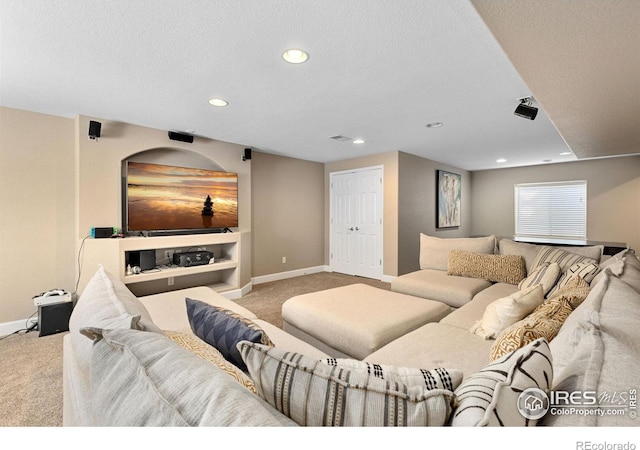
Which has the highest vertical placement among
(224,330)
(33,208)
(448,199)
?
(448,199)

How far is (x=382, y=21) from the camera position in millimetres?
1582

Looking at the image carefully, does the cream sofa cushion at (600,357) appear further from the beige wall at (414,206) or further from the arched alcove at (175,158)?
the arched alcove at (175,158)

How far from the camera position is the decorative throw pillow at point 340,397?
0.59 meters

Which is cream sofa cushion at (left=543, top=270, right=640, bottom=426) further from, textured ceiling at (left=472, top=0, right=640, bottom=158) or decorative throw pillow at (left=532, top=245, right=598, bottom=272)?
decorative throw pillow at (left=532, top=245, right=598, bottom=272)

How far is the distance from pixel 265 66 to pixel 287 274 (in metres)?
3.86

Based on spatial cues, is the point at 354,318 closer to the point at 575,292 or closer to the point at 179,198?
the point at 575,292

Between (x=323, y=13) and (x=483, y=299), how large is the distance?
2.30 meters

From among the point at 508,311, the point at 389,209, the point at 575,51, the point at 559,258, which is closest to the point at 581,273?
the point at 559,258

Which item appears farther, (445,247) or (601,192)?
(601,192)

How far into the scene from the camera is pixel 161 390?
0.58 m

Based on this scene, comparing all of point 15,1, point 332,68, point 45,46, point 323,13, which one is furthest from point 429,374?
point 45,46

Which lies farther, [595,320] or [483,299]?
[483,299]

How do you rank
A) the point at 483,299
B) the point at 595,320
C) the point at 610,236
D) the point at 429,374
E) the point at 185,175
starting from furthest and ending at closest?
the point at 610,236 < the point at 185,175 < the point at 483,299 < the point at 595,320 < the point at 429,374

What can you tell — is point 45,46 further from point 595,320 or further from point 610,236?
point 610,236
